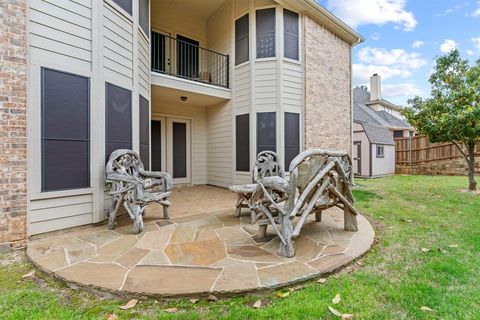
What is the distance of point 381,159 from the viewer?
12.6 meters

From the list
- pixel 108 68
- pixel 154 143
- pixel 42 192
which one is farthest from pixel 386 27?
pixel 42 192

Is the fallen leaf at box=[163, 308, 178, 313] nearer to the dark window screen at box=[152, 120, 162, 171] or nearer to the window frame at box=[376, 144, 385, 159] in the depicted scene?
the dark window screen at box=[152, 120, 162, 171]

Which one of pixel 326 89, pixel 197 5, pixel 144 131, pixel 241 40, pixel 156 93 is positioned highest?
pixel 197 5

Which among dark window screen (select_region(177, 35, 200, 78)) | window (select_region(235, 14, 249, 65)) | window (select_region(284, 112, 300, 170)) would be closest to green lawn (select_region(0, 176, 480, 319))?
window (select_region(284, 112, 300, 170))

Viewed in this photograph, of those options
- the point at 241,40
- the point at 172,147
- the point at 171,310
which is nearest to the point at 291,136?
the point at 241,40

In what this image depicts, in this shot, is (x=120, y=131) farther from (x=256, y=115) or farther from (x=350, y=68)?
(x=350, y=68)

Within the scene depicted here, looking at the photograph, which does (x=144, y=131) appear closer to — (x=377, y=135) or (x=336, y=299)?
(x=336, y=299)

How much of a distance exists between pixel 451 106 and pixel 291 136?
4.53m

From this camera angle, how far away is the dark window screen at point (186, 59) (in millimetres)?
8219

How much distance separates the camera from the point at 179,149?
26.4 feet

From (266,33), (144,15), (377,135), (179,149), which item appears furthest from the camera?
(377,135)

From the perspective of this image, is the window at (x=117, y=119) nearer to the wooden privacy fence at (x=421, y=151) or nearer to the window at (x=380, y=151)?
the window at (x=380, y=151)

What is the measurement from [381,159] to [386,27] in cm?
731

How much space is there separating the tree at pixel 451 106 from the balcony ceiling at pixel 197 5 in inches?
276
